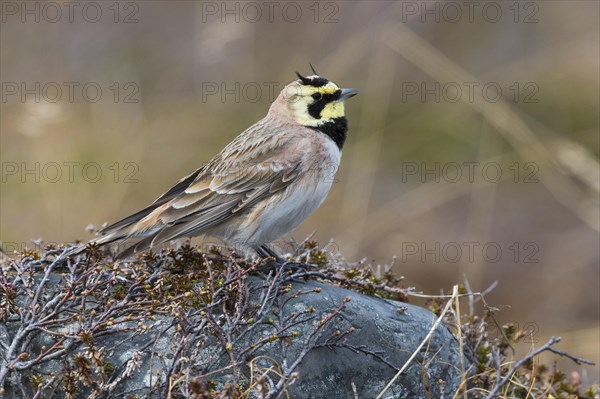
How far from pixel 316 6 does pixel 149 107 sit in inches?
147

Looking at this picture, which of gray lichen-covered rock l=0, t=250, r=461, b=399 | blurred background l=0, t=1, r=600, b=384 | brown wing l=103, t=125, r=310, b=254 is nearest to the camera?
gray lichen-covered rock l=0, t=250, r=461, b=399

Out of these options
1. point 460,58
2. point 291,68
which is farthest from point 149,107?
point 460,58

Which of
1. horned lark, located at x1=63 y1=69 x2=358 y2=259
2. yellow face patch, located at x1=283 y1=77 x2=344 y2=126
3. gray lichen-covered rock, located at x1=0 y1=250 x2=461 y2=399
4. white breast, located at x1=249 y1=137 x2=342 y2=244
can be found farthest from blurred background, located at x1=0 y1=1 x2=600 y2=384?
gray lichen-covered rock, located at x1=0 y1=250 x2=461 y2=399

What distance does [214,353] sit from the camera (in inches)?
187

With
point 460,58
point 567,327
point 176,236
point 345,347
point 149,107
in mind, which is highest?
point 460,58

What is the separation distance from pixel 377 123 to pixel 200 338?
806 centimetres

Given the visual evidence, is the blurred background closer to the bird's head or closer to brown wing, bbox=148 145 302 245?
the bird's head

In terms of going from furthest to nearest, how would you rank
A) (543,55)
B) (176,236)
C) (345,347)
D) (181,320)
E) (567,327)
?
(543,55), (567,327), (176,236), (345,347), (181,320)

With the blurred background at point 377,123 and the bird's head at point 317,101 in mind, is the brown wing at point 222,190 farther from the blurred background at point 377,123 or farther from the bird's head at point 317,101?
the blurred background at point 377,123

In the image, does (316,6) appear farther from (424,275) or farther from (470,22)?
(424,275)

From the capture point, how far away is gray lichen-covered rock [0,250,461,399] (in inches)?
181

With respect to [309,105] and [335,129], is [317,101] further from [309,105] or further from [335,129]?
[335,129]

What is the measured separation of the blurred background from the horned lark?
328 cm

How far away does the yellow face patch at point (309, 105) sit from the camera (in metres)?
6.87
